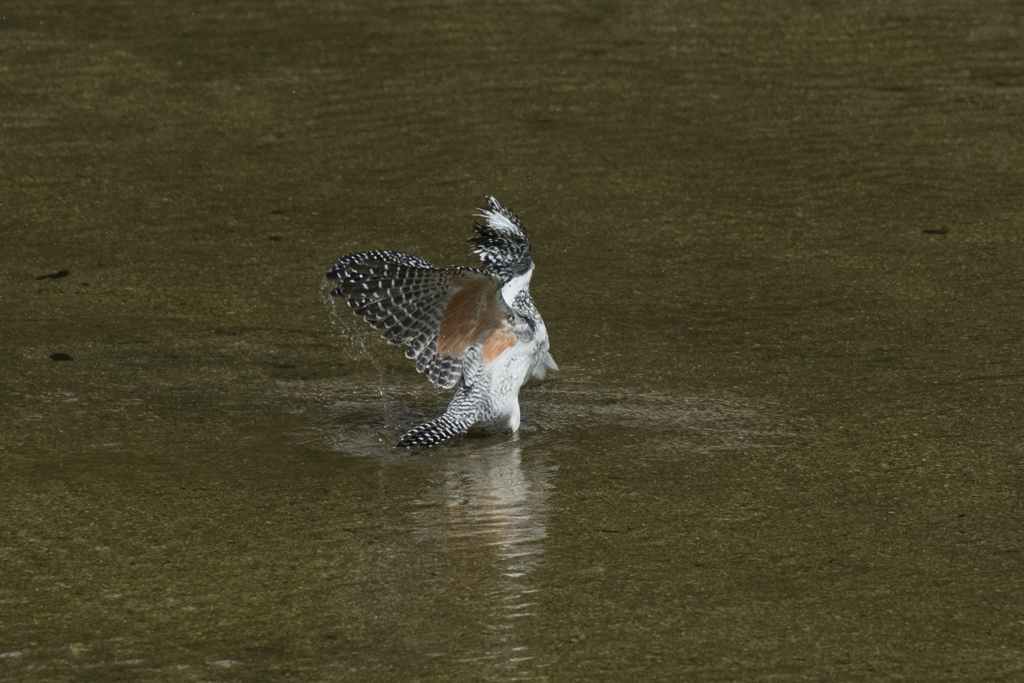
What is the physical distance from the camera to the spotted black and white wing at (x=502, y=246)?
5332mm

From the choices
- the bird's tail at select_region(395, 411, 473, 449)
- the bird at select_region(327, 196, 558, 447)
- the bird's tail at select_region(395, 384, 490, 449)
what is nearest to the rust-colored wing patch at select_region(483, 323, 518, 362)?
the bird at select_region(327, 196, 558, 447)

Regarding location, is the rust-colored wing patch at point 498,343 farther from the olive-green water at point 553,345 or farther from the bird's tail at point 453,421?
the olive-green water at point 553,345

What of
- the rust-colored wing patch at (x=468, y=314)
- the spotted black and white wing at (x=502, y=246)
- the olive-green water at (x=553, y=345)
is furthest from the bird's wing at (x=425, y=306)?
the olive-green water at (x=553, y=345)

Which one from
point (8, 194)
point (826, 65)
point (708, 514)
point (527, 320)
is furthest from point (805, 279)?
point (8, 194)

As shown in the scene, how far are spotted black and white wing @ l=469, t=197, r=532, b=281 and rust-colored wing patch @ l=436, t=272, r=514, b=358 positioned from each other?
0.42ft

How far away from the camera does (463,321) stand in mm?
5281

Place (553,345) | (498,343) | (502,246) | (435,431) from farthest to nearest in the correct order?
(553,345) → (502,246) → (498,343) → (435,431)

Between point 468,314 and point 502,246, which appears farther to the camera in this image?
point 502,246

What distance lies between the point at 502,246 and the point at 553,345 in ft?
2.38

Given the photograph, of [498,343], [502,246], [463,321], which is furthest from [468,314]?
[502,246]

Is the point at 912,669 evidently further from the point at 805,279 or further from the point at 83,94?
the point at 83,94

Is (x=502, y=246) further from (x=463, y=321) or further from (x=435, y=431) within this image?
(x=435, y=431)

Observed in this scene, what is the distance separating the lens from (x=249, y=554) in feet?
13.7

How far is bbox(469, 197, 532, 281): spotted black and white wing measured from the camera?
5.33 meters
